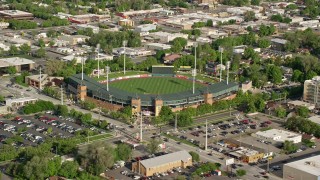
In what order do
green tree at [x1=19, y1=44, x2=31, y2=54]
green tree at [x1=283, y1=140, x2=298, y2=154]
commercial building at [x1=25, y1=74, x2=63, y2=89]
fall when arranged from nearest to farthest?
green tree at [x1=283, y1=140, x2=298, y2=154] → commercial building at [x1=25, y1=74, x2=63, y2=89] → green tree at [x1=19, y1=44, x2=31, y2=54]

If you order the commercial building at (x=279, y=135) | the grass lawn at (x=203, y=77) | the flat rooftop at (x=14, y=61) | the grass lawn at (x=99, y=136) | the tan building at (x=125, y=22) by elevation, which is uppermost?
the tan building at (x=125, y=22)

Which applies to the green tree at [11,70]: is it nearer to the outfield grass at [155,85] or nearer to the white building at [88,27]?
the outfield grass at [155,85]

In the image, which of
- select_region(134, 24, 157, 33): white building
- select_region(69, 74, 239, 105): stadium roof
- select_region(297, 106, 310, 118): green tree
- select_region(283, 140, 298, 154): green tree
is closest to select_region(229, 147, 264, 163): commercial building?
select_region(283, 140, 298, 154): green tree

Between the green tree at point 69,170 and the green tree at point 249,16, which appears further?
the green tree at point 249,16

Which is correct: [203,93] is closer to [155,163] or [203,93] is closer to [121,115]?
[121,115]

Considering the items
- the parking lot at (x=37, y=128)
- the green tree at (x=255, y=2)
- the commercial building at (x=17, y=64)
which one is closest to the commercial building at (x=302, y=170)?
the parking lot at (x=37, y=128)

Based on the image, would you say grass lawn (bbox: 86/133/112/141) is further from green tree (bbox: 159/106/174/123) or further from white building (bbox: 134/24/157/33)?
white building (bbox: 134/24/157/33)

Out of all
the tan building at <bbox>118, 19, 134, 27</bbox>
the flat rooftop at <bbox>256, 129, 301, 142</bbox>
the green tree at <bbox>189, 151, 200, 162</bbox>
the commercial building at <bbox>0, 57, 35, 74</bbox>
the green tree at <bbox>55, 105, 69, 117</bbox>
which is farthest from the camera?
the tan building at <bbox>118, 19, 134, 27</bbox>

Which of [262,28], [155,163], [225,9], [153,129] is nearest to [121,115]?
[153,129]
